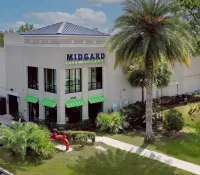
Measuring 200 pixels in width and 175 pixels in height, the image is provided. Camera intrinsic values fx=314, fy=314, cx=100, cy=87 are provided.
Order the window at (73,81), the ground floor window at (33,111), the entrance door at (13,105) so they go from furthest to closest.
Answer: the entrance door at (13,105) → the ground floor window at (33,111) → the window at (73,81)

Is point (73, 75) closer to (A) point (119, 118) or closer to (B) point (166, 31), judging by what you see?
(A) point (119, 118)

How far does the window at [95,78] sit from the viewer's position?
113 feet

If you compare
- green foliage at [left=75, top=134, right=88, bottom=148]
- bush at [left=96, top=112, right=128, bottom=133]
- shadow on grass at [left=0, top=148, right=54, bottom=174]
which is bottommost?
shadow on grass at [left=0, top=148, right=54, bottom=174]

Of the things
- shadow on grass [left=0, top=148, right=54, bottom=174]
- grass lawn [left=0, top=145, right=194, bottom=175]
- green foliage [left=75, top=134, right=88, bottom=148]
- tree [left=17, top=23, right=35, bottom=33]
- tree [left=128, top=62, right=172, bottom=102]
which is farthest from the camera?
tree [left=17, top=23, right=35, bottom=33]

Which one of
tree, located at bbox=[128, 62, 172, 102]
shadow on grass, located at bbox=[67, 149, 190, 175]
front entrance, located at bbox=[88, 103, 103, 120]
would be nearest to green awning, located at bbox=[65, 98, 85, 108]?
front entrance, located at bbox=[88, 103, 103, 120]

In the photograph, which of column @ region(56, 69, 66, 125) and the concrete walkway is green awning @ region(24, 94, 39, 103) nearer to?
column @ region(56, 69, 66, 125)

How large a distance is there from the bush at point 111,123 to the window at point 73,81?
158 inches

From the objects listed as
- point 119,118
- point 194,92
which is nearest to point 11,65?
point 119,118

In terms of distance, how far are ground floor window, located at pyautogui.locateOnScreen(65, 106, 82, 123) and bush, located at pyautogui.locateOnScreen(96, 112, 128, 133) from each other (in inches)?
115

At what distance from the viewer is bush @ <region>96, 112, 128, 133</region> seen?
31.2 meters

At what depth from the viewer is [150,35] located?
26953 mm

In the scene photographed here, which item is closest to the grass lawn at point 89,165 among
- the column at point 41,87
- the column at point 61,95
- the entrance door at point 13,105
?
the column at point 61,95

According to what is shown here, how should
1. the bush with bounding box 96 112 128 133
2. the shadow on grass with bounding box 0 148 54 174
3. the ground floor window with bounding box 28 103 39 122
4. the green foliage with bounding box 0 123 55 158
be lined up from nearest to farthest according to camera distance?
1. the shadow on grass with bounding box 0 148 54 174
2. the green foliage with bounding box 0 123 55 158
3. the bush with bounding box 96 112 128 133
4. the ground floor window with bounding box 28 103 39 122

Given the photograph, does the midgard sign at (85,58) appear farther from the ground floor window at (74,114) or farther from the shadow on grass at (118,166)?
the shadow on grass at (118,166)
